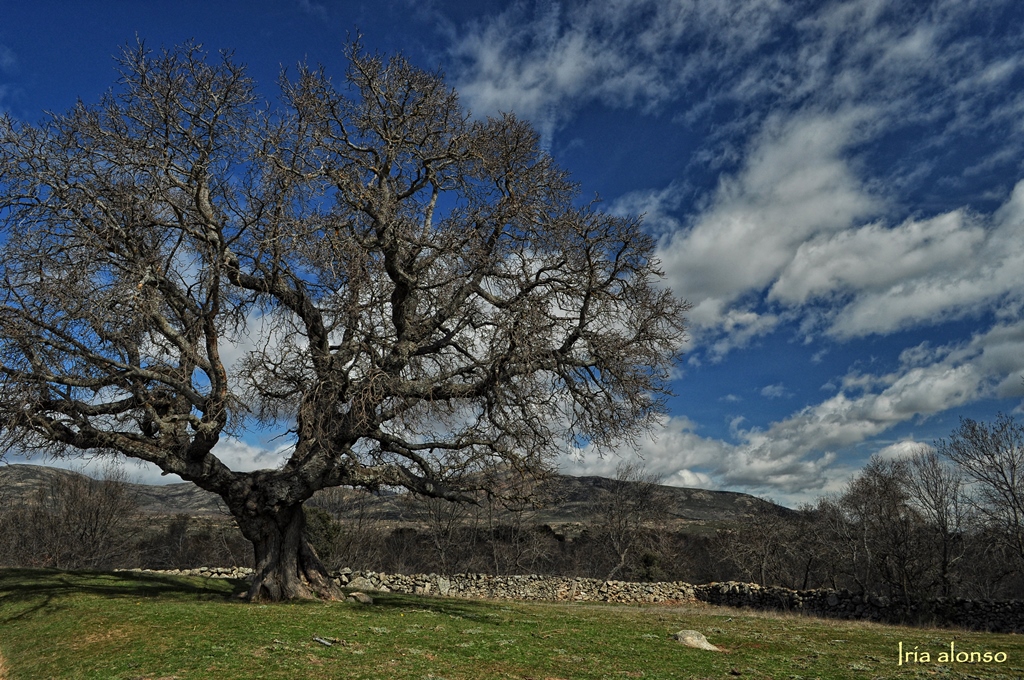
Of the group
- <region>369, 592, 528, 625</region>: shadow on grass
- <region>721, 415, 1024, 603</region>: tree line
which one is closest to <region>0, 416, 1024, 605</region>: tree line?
<region>721, 415, 1024, 603</region>: tree line

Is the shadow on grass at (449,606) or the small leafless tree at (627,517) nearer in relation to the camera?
the shadow on grass at (449,606)

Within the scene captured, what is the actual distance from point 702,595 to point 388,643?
2321 centimetres

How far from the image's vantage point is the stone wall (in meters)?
22.7

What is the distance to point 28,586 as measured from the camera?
617 inches

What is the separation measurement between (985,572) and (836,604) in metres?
17.4

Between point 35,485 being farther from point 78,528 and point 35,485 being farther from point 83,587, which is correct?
point 83,587

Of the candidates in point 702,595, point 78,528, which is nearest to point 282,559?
point 702,595

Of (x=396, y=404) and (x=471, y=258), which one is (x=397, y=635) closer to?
(x=396, y=404)

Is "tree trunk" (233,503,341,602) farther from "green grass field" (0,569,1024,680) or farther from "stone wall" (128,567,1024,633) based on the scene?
"stone wall" (128,567,1024,633)

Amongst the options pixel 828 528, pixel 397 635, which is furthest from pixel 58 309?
pixel 828 528

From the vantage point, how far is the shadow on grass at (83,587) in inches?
544

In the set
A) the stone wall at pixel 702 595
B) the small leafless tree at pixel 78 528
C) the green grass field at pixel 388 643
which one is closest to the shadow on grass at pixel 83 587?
the green grass field at pixel 388 643

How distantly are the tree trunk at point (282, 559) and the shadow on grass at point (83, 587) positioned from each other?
123cm

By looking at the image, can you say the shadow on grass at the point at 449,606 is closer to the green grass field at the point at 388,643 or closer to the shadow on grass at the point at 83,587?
the green grass field at the point at 388,643
